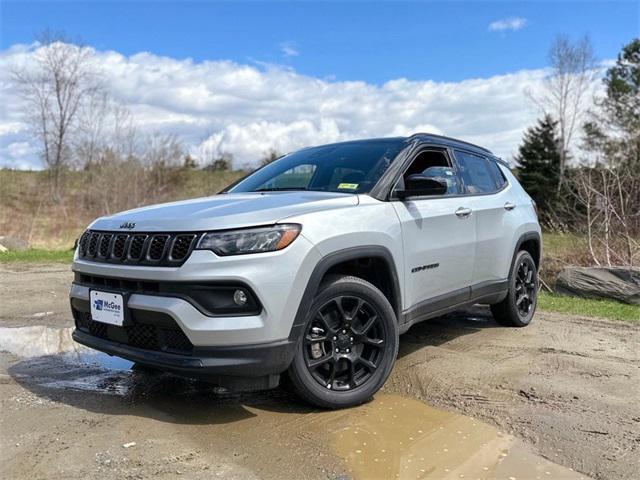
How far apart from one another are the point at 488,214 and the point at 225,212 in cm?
284

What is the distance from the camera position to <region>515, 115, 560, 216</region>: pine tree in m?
30.5

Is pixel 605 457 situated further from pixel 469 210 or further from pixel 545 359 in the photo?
pixel 469 210

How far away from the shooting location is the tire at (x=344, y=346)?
3.39 meters

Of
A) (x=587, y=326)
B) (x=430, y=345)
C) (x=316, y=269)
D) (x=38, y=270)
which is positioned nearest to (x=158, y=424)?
(x=316, y=269)

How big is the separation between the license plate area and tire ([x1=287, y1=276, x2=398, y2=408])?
1.08 meters

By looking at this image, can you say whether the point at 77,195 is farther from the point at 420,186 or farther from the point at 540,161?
the point at 420,186

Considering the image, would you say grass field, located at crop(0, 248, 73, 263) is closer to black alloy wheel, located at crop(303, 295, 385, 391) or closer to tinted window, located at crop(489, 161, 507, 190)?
tinted window, located at crop(489, 161, 507, 190)

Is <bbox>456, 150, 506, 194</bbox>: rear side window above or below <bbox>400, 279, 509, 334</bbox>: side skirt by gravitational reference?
above

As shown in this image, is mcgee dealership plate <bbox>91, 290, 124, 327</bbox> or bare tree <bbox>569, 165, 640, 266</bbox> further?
bare tree <bbox>569, 165, 640, 266</bbox>

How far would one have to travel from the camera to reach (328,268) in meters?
3.41

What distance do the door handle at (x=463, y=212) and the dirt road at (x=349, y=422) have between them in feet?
4.05

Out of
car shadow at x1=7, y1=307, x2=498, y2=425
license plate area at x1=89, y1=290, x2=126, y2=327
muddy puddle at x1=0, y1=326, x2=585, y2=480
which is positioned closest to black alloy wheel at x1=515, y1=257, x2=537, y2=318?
car shadow at x1=7, y1=307, x2=498, y2=425

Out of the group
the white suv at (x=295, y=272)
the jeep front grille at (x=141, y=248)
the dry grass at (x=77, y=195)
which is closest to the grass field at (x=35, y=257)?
the dry grass at (x=77, y=195)

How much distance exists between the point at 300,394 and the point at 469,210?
235 centimetres
